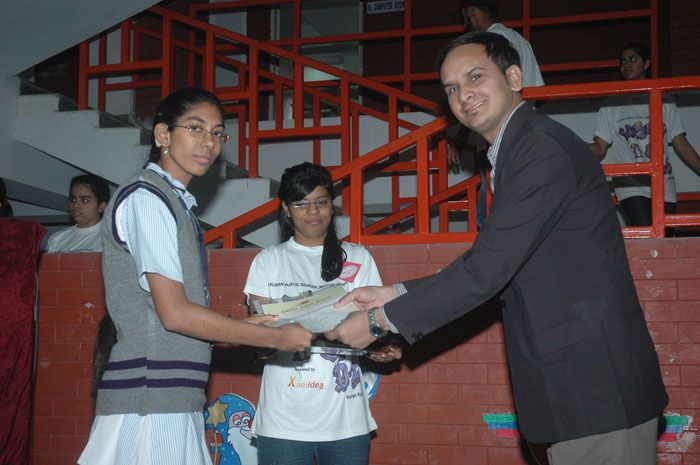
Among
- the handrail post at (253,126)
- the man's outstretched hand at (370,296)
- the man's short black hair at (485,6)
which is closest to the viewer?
the man's outstretched hand at (370,296)

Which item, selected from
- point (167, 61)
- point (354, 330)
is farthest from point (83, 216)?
point (354, 330)

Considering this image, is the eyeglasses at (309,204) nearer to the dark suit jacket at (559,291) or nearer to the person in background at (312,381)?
the person in background at (312,381)

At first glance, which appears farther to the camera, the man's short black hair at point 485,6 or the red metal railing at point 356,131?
the man's short black hair at point 485,6

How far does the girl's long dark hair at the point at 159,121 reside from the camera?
2484mm

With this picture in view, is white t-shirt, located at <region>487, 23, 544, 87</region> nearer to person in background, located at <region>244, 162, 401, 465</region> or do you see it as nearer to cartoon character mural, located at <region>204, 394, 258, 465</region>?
person in background, located at <region>244, 162, 401, 465</region>

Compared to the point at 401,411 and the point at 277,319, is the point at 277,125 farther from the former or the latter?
the point at 277,319

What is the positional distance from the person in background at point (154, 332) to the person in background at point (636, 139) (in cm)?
351

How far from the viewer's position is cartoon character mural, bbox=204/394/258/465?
14.6 ft

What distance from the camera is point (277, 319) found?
2689 mm

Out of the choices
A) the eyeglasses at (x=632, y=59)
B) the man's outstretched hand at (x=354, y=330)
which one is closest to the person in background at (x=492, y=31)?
the eyeglasses at (x=632, y=59)

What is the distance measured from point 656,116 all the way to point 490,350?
1.62 meters

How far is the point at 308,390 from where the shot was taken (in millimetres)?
3285

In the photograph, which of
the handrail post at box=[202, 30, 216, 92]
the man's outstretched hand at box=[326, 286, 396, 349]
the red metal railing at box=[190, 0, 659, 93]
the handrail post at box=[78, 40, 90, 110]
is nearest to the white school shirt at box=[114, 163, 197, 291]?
the man's outstretched hand at box=[326, 286, 396, 349]

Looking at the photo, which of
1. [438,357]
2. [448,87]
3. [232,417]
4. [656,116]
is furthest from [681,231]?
[448,87]
